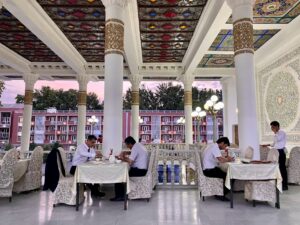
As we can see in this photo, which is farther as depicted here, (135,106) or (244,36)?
(135,106)

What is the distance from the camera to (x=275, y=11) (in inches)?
249

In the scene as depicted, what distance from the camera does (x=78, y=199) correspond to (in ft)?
12.1

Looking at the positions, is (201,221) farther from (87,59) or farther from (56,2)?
(87,59)

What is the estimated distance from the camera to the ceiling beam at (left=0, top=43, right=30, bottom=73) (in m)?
9.30

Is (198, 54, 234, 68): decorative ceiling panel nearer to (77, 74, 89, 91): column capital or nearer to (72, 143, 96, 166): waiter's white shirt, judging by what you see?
(77, 74, 89, 91): column capital

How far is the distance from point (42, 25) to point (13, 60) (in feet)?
13.5

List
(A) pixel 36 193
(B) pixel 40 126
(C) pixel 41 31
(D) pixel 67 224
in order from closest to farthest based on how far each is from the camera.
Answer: (D) pixel 67 224, (A) pixel 36 193, (C) pixel 41 31, (B) pixel 40 126

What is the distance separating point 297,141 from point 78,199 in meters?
6.58

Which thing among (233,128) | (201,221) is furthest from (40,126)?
(201,221)

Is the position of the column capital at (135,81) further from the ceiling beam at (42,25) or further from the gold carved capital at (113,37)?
the gold carved capital at (113,37)

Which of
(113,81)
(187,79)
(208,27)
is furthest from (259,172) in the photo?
(187,79)

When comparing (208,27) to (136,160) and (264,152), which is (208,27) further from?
(136,160)

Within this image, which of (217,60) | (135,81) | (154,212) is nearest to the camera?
(154,212)

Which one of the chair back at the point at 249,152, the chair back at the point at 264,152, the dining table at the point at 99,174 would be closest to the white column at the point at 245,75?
the chair back at the point at 249,152
